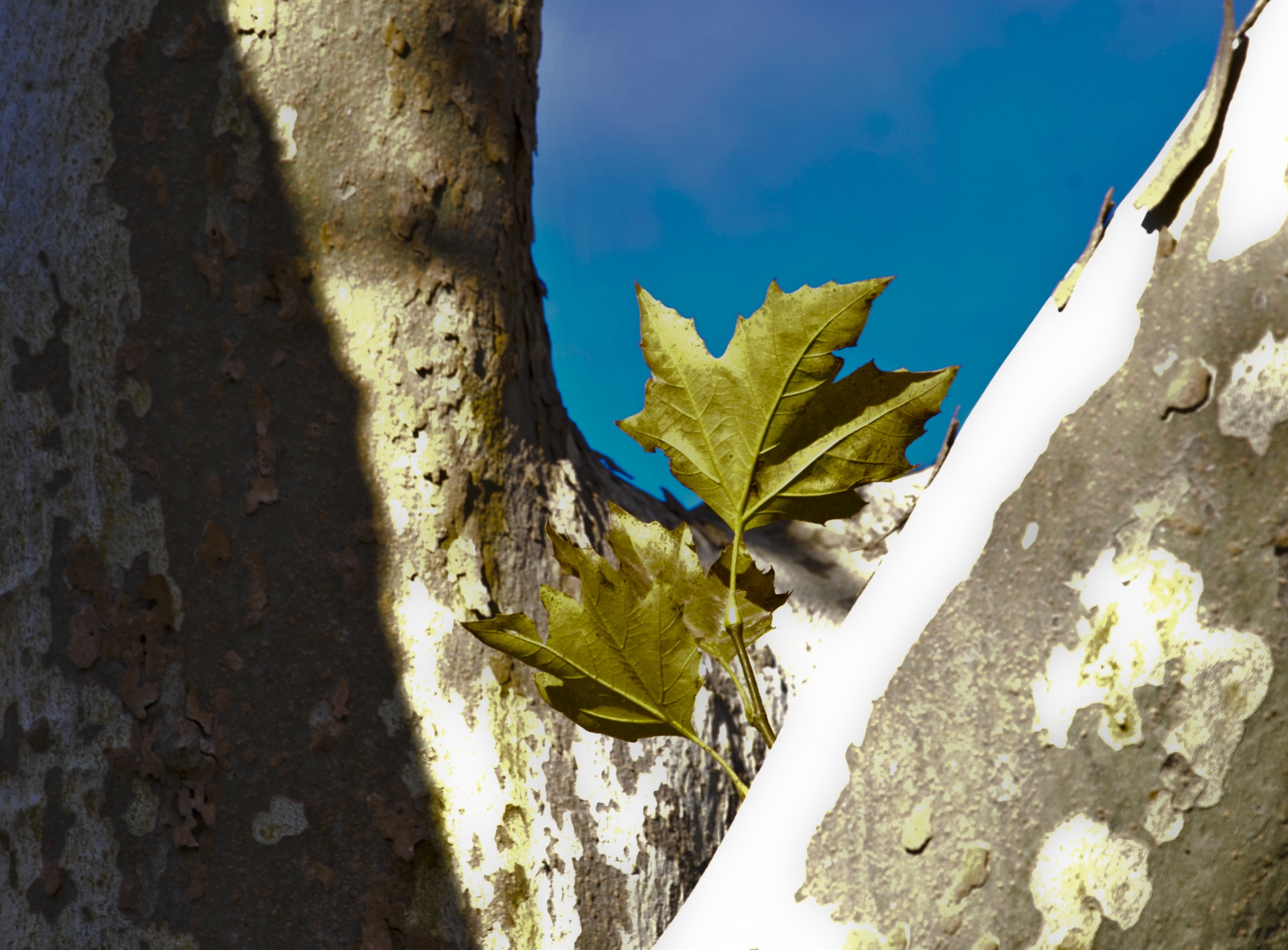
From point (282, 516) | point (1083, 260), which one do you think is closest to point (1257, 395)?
point (1083, 260)

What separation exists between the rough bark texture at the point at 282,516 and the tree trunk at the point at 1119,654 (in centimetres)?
34

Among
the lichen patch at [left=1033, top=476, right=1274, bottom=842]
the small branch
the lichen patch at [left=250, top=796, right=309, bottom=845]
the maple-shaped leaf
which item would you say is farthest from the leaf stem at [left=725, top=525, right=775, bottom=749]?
the lichen patch at [left=250, top=796, right=309, bottom=845]

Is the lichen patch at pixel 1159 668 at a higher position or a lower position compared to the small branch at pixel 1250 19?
lower

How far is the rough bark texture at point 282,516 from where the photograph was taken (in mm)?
559

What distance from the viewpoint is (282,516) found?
0.60 metres

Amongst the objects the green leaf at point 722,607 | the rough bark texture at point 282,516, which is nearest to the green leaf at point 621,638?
the green leaf at point 722,607

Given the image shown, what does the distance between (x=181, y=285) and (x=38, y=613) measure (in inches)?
9.5

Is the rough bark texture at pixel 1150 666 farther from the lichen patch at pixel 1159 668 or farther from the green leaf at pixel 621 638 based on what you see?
the green leaf at pixel 621 638

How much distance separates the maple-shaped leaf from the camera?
329 mm

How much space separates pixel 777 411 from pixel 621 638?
11cm

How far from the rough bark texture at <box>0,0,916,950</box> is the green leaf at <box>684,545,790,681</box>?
0.25 m

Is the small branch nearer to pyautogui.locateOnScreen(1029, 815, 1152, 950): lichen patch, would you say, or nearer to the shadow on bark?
pyautogui.locateOnScreen(1029, 815, 1152, 950): lichen patch

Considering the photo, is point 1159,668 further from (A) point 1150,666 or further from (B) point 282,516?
(B) point 282,516

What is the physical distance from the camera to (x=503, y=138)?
685 mm
